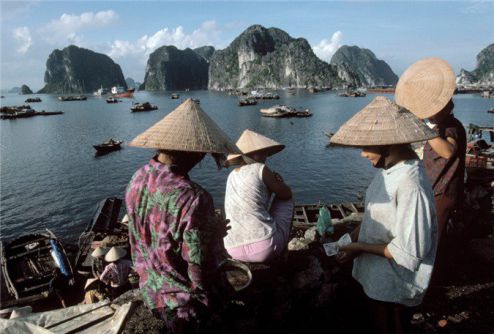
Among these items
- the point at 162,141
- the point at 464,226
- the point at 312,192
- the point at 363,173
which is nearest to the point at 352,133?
the point at 162,141

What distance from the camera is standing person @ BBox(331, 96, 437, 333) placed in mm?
2121

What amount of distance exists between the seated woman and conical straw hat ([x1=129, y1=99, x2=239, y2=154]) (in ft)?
2.22

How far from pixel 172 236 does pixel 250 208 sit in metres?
1.30

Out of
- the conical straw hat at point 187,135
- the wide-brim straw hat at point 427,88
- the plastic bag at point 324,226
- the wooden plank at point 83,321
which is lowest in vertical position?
the plastic bag at point 324,226

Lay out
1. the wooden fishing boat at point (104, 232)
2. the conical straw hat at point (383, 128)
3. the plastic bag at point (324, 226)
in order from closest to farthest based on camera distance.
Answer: the conical straw hat at point (383, 128) < the plastic bag at point (324, 226) < the wooden fishing boat at point (104, 232)

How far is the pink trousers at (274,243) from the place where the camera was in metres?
3.36

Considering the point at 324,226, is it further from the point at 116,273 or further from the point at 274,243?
the point at 116,273

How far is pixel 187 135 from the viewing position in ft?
7.95

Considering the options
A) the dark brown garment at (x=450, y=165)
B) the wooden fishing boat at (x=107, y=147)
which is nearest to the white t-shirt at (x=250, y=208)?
the dark brown garment at (x=450, y=165)

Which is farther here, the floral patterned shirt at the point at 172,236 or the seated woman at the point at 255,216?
the seated woman at the point at 255,216

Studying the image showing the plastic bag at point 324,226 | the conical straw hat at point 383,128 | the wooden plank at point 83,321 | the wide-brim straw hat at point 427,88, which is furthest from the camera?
the plastic bag at point 324,226

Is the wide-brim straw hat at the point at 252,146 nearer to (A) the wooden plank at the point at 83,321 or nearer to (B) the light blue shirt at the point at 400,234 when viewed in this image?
(B) the light blue shirt at the point at 400,234

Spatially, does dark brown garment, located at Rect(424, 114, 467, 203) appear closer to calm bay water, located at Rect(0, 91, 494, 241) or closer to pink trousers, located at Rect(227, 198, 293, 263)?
pink trousers, located at Rect(227, 198, 293, 263)

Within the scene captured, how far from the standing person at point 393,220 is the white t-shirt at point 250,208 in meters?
0.94
